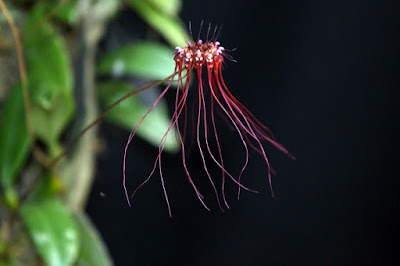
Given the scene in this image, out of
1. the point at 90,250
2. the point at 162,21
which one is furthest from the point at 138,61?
the point at 90,250

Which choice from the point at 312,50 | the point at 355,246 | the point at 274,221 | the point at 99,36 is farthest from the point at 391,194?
the point at 99,36

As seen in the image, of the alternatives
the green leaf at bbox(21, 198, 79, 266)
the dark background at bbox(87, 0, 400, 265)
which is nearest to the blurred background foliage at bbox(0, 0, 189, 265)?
the green leaf at bbox(21, 198, 79, 266)

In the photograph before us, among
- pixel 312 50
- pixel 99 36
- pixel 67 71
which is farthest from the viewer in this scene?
pixel 312 50

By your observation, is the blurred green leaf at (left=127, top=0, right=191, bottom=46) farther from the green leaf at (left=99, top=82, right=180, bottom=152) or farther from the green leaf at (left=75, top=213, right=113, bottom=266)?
the green leaf at (left=75, top=213, right=113, bottom=266)

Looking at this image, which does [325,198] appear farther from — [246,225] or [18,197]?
[18,197]

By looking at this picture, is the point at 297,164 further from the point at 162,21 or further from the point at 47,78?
the point at 47,78

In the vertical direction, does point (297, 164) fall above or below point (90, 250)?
above

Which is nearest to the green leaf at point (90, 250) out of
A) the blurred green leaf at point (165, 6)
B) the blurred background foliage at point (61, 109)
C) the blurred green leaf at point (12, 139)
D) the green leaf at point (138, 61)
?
the blurred background foliage at point (61, 109)

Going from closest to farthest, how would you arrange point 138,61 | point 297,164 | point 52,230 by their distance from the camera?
point 52,230 < point 138,61 < point 297,164
